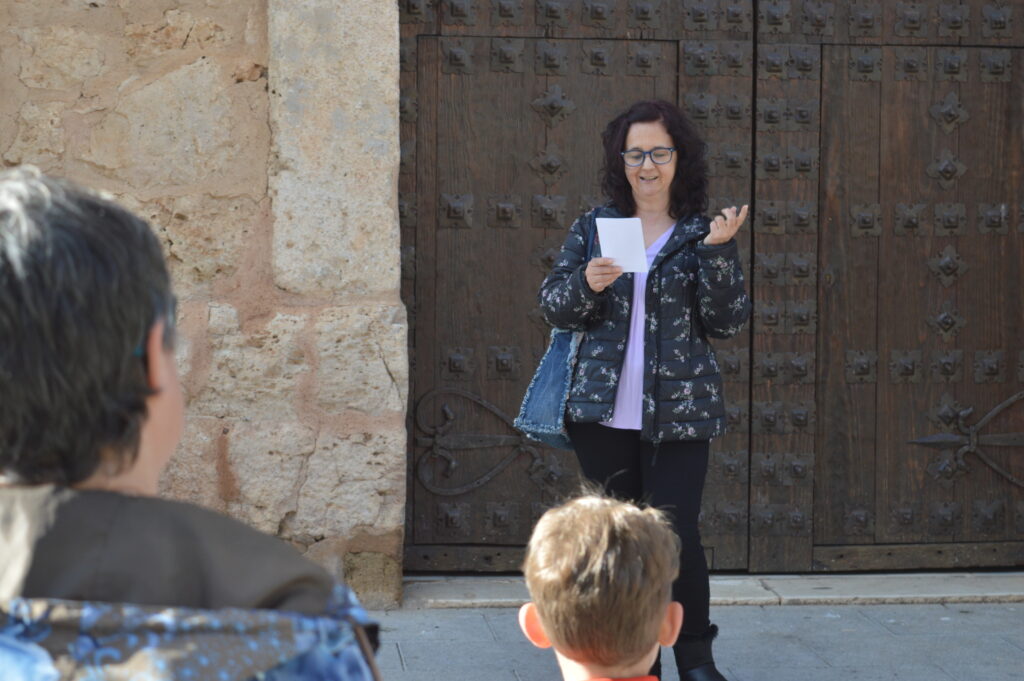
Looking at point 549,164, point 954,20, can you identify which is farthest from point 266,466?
point 954,20

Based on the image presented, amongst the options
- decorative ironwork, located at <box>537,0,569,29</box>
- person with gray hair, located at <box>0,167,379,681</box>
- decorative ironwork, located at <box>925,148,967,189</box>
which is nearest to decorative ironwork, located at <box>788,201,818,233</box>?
decorative ironwork, located at <box>925,148,967,189</box>

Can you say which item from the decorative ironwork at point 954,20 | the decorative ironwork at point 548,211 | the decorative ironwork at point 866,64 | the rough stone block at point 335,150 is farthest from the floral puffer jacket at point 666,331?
the decorative ironwork at point 954,20

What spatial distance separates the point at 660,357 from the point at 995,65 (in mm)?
2316

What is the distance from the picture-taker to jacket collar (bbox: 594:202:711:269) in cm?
344

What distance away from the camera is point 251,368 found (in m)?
4.31

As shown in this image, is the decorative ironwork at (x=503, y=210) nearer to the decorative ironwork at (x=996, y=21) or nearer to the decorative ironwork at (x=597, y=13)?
the decorative ironwork at (x=597, y=13)

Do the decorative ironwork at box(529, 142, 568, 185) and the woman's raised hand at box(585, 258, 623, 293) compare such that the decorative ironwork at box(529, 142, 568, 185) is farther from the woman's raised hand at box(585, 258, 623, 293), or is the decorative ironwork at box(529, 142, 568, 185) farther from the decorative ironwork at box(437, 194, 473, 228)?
the woman's raised hand at box(585, 258, 623, 293)

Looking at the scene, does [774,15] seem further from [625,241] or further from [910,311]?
[625,241]

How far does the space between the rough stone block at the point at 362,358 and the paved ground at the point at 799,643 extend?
70 cm

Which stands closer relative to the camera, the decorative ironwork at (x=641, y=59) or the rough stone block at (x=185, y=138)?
the rough stone block at (x=185, y=138)

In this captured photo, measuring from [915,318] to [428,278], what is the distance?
1796 mm

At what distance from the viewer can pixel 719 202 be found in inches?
192

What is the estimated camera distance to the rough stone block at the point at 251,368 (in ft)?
14.1

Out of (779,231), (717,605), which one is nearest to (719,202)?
(779,231)
